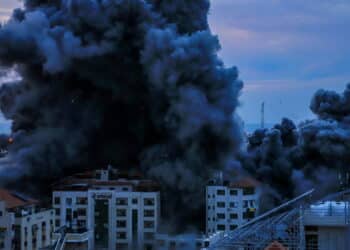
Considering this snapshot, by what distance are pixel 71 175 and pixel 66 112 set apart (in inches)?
104

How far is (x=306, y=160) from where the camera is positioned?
2444cm

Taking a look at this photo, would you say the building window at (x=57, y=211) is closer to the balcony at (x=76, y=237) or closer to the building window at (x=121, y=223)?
the building window at (x=121, y=223)

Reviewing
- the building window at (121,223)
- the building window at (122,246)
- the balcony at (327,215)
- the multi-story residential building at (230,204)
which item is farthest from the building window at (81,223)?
the balcony at (327,215)

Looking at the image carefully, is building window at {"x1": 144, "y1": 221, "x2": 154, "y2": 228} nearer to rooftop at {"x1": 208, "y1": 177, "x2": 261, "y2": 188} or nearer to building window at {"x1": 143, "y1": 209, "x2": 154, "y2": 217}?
building window at {"x1": 143, "y1": 209, "x2": 154, "y2": 217}

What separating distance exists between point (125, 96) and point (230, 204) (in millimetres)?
6040

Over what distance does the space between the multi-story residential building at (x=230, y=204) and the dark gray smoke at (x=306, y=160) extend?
1552 millimetres

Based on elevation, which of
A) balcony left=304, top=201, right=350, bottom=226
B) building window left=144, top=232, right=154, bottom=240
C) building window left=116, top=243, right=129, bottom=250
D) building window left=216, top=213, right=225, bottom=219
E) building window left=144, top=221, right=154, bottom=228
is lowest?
building window left=116, top=243, right=129, bottom=250

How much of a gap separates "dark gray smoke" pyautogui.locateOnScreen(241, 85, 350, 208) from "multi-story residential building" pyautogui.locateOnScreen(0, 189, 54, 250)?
7.45 m

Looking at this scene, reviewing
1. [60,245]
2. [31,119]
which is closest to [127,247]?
[60,245]

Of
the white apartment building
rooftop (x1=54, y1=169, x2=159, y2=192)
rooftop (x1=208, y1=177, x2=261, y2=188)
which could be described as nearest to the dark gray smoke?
rooftop (x1=208, y1=177, x2=261, y2=188)

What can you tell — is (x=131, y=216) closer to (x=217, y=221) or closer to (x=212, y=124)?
(x=217, y=221)

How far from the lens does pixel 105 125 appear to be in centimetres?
2552

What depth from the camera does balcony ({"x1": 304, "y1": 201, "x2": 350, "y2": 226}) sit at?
29.7 ft

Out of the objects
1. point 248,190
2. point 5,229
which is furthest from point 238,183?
point 5,229
